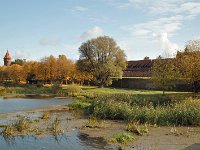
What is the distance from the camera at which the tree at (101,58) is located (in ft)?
273

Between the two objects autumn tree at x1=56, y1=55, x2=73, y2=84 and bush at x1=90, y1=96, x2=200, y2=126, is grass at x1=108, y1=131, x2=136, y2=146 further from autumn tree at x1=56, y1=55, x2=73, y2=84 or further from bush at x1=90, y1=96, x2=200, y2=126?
autumn tree at x1=56, y1=55, x2=73, y2=84

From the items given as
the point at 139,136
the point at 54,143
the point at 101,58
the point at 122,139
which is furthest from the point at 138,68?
the point at 54,143

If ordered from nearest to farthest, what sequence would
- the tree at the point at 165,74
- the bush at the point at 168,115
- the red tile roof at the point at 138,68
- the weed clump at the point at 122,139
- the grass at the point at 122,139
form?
the weed clump at the point at 122,139 < the grass at the point at 122,139 < the bush at the point at 168,115 < the tree at the point at 165,74 < the red tile roof at the point at 138,68

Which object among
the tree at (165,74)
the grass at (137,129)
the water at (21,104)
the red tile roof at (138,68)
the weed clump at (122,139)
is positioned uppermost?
the red tile roof at (138,68)

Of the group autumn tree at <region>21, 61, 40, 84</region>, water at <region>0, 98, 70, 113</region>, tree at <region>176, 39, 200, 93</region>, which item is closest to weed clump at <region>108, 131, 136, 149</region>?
water at <region>0, 98, 70, 113</region>

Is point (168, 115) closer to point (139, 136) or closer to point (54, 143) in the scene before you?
point (139, 136)

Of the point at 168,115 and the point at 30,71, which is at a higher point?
the point at 30,71

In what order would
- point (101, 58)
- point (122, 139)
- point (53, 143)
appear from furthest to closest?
point (101, 58) → point (122, 139) → point (53, 143)

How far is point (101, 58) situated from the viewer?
84.1 meters

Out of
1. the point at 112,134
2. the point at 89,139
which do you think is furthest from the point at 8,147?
the point at 112,134

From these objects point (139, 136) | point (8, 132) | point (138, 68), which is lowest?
point (139, 136)

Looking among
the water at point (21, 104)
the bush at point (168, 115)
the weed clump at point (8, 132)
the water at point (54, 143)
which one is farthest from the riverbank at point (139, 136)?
the water at point (21, 104)

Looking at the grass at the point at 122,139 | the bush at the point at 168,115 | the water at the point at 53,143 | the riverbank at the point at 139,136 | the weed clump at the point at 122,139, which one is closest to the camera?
the water at the point at 53,143

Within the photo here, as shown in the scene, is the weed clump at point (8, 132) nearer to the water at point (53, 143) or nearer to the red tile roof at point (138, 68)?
the water at point (53, 143)
